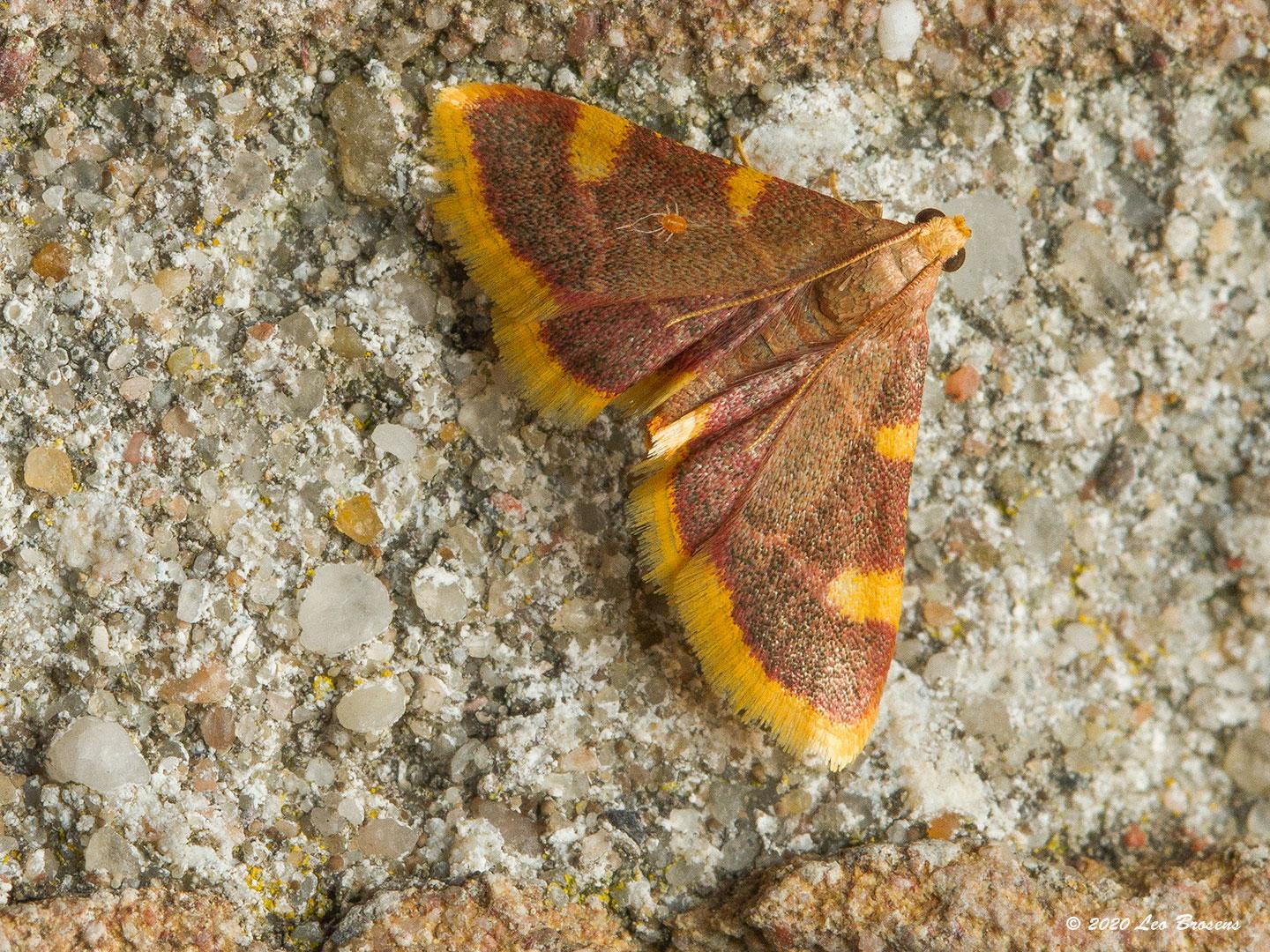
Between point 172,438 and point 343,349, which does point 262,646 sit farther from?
point 343,349

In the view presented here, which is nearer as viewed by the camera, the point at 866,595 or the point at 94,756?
the point at 94,756

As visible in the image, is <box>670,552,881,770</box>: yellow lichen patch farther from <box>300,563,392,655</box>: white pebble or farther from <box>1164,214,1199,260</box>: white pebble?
<box>1164,214,1199,260</box>: white pebble

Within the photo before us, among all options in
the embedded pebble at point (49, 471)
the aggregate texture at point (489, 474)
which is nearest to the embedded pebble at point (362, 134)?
the aggregate texture at point (489, 474)

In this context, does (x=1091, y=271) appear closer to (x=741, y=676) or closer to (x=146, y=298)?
(x=741, y=676)

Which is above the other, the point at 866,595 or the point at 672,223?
the point at 672,223

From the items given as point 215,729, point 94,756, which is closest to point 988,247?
point 215,729

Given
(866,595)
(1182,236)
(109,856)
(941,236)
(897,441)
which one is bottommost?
(109,856)

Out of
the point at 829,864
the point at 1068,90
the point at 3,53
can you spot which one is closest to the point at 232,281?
the point at 3,53

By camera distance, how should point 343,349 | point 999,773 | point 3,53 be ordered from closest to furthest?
point 3,53 → point 343,349 → point 999,773
